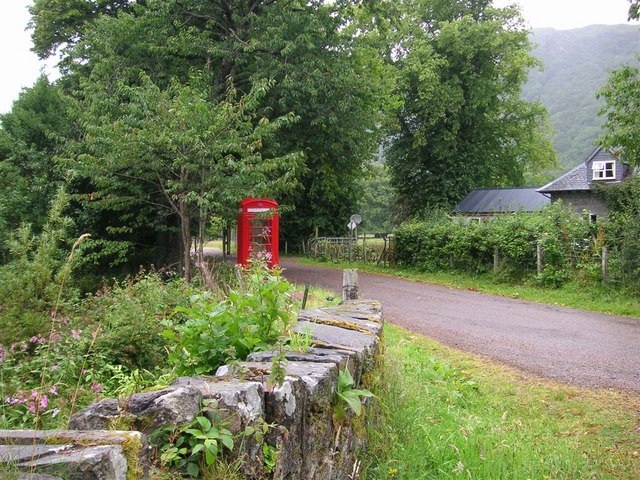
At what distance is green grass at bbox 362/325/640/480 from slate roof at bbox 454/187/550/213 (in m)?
27.6

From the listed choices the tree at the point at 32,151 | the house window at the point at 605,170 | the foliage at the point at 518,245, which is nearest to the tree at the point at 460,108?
the house window at the point at 605,170

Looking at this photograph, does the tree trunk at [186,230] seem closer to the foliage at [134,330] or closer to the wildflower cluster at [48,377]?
the foliage at [134,330]

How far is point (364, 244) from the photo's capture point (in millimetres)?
24891

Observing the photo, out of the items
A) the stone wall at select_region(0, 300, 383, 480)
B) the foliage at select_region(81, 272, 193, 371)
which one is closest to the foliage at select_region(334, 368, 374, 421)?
the stone wall at select_region(0, 300, 383, 480)

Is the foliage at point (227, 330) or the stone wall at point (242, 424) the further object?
the foliage at point (227, 330)

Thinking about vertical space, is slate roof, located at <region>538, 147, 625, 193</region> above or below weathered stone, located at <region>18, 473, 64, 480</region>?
above

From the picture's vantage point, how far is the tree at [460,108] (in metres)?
30.3

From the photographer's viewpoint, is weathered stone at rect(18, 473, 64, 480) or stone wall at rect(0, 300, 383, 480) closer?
weathered stone at rect(18, 473, 64, 480)

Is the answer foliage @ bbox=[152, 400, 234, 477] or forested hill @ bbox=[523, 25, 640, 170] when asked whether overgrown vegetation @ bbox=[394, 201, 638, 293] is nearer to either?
forested hill @ bbox=[523, 25, 640, 170]

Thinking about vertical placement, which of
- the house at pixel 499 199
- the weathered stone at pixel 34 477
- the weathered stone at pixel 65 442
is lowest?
the weathered stone at pixel 34 477

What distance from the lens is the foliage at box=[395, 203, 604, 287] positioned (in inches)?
584

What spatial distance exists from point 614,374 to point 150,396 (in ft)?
22.4

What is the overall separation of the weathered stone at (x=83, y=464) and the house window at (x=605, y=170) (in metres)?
30.2

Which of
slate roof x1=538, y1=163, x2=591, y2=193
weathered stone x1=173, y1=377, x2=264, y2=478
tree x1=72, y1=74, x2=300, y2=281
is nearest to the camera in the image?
weathered stone x1=173, y1=377, x2=264, y2=478
